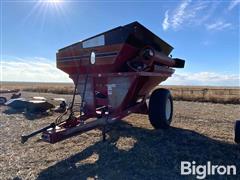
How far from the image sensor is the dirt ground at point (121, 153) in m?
3.87

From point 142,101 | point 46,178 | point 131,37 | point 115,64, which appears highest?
point 131,37

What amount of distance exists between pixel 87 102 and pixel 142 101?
5.25ft

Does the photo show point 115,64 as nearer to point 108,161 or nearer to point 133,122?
point 108,161

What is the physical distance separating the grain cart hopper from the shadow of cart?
53 cm

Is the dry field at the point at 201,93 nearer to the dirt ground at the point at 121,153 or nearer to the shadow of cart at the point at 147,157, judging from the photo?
the dirt ground at the point at 121,153

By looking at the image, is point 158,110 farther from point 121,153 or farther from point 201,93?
point 201,93

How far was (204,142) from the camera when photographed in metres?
5.29

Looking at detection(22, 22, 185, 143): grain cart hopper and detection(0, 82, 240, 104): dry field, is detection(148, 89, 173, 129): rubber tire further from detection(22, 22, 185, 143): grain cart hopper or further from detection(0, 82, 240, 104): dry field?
detection(0, 82, 240, 104): dry field

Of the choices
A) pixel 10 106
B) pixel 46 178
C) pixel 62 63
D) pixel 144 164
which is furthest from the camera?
pixel 10 106

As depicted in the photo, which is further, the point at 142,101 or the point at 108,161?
the point at 142,101

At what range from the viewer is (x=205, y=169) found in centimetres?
397

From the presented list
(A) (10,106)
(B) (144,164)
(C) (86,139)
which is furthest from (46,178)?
(A) (10,106)

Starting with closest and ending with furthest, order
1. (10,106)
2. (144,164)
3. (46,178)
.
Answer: (46,178), (144,164), (10,106)

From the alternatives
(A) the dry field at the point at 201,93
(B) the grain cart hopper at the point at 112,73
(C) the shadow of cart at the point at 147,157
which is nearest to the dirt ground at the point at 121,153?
(C) the shadow of cart at the point at 147,157
